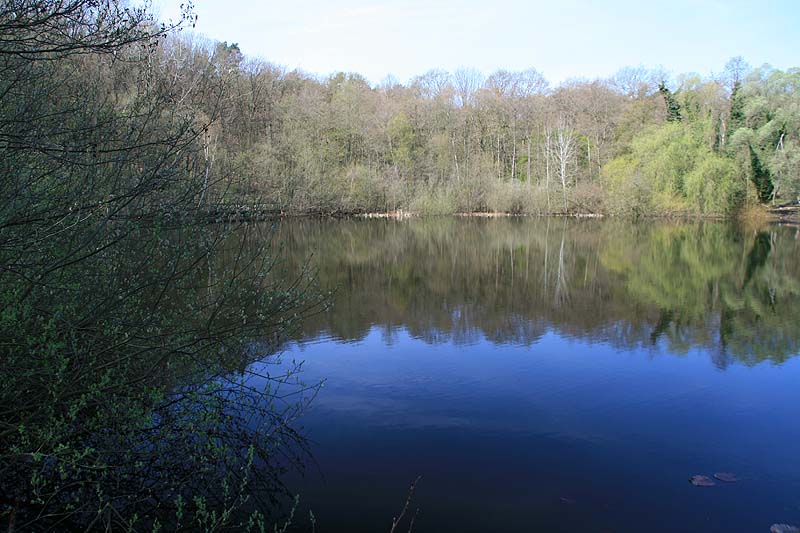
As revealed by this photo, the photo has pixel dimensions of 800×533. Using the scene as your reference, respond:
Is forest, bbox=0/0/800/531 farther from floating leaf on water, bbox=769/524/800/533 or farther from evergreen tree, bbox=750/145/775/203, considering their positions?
floating leaf on water, bbox=769/524/800/533

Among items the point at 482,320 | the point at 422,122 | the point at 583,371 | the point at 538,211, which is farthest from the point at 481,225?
the point at 583,371

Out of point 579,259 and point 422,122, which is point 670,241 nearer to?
point 579,259

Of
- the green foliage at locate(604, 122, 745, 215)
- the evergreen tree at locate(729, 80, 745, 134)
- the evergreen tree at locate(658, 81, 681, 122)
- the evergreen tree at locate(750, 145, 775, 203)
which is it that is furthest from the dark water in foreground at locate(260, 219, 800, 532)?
the evergreen tree at locate(658, 81, 681, 122)

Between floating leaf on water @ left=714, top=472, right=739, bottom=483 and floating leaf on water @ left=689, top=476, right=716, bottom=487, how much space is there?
12 cm

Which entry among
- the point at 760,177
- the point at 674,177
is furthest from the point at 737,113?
the point at 674,177

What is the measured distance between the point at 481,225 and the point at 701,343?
2745cm

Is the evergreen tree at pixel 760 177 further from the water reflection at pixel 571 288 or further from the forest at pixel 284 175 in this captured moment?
the water reflection at pixel 571 288

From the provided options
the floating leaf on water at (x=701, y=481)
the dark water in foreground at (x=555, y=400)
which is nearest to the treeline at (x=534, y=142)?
the dark water in foreground at (x=555, y=400)

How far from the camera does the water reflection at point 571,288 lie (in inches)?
492

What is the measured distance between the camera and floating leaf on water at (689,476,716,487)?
20.4 feet

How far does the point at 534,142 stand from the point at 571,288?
34.8m

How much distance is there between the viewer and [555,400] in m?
8.66

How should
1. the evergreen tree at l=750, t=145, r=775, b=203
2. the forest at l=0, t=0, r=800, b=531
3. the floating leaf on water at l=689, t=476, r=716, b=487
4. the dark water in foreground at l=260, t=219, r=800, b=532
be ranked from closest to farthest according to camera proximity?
the forest at l=0, t=0, r=800, b=531
the dark water in foreground at l=260, t=219, r=800, b=532
the floating leaf on water at l=689, t=476, r=716, b=487
the evergreen tree at l=750, t=145, r=775, b=203

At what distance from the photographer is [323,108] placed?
46.4 meters
